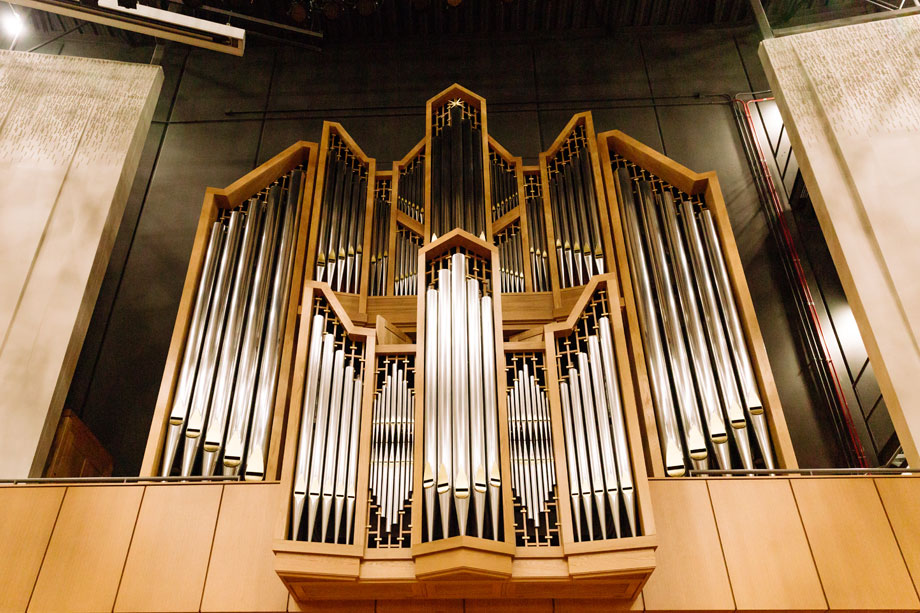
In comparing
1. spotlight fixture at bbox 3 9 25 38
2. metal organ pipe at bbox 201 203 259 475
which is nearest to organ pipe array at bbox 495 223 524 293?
metal organ pipe at bbox 201 203 259 475

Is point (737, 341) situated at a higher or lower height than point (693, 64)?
lower

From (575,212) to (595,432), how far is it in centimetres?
237

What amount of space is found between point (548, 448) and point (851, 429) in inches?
105

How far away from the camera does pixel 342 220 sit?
6113 millimetres

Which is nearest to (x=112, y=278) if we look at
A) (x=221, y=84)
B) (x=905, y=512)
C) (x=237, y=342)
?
(x=237, y=342)

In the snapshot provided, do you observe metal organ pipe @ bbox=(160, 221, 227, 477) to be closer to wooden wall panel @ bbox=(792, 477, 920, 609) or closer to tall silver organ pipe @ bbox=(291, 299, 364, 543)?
tall silver organ pipe @ bbox=(291, 299, 364, 543)

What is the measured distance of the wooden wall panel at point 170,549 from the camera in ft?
12.9

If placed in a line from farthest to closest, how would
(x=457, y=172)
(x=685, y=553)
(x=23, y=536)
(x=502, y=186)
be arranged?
1. (x=502, y=186)
2. (x=457, y=172)
3. (x=23, y=536)
4. (x=685, y=553)

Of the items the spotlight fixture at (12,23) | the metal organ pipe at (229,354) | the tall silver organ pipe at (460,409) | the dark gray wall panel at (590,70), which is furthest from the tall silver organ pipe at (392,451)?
the spotlight fixture at (12,23)

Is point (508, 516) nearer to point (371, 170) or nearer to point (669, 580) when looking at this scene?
point (669, 580)

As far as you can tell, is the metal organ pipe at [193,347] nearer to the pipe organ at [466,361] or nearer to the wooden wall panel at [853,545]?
the pipe organ at [466,361]

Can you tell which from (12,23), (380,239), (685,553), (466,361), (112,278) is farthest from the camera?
(12,23)

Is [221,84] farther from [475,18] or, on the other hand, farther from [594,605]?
[594,605]

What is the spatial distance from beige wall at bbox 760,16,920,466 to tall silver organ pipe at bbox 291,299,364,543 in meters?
3.06
